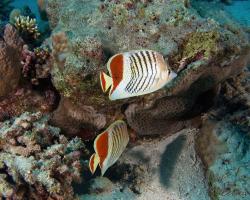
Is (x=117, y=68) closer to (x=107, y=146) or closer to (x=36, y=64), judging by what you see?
(x=107, y=146)

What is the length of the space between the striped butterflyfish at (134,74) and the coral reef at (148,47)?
143 cm

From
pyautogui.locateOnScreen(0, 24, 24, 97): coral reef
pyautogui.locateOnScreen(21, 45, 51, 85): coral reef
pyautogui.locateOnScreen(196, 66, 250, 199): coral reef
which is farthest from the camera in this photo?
pyautogui.locateOnScreen(21, 45, 51, 85): coral reef

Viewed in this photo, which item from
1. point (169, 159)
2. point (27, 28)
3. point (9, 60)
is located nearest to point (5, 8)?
point (27, 28)

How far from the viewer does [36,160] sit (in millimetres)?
4121

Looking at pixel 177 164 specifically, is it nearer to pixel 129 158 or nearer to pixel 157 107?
pixel 129 158

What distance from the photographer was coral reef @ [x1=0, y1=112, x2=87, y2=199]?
3.87m

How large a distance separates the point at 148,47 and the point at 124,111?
0.97 metres

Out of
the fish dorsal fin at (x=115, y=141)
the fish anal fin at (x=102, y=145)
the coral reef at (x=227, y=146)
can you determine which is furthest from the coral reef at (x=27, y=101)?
the coral reef at (x=227, y=146)

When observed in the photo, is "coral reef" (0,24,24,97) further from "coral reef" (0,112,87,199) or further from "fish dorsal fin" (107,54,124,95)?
"fish dorsal fin" (107,54,124,95)

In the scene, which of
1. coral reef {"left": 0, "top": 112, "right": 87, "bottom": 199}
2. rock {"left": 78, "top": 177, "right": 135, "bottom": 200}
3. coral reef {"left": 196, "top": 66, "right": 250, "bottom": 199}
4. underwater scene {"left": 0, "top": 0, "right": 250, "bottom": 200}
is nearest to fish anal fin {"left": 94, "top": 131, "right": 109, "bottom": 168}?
underwater scene {"left": 0, "top": 0, "right": 250, "bottom": 200}

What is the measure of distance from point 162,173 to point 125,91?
2.64 m

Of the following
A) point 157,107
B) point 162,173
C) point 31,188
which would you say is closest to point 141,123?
point 157,107

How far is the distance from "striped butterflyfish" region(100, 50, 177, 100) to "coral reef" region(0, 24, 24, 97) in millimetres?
2193

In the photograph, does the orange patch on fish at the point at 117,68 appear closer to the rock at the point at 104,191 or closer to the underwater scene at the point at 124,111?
the underwater scene at the point at 124,111
